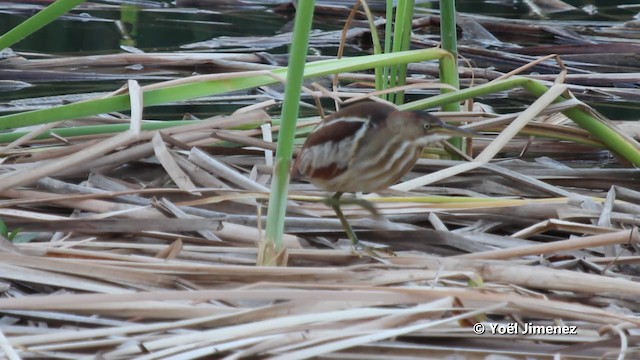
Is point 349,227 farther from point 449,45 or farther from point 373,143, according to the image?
point 449,45

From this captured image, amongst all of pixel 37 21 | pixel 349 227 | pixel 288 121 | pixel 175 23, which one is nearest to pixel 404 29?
pixel 349 227

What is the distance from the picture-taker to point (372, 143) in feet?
8.72

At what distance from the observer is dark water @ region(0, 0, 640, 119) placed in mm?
5109

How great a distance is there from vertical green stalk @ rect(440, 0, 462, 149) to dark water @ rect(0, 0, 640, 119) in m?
1.03

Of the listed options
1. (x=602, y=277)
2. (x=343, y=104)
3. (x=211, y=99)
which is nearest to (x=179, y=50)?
(x=211, y=99)

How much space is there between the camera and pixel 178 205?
10.2 feet

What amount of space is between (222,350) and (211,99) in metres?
2.69

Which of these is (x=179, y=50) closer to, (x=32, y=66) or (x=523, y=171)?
(x=32, y=66)

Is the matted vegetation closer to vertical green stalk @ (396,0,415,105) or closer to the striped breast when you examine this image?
vertical green stalk @ (396,0,415,105)

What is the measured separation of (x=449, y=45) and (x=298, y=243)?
3.88 feet

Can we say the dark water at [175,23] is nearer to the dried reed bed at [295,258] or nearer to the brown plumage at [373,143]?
the dried reed bed at [295,258]

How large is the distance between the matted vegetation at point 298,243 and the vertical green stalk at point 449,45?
0.10 m

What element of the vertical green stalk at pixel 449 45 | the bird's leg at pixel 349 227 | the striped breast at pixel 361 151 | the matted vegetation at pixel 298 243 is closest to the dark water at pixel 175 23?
the vertical green stalk at pixel 449 45

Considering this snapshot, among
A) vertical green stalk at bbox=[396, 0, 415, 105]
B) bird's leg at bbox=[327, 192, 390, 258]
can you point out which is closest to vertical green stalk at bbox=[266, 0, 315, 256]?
bird's leg at bbox=[327, 192, 390, 258]
